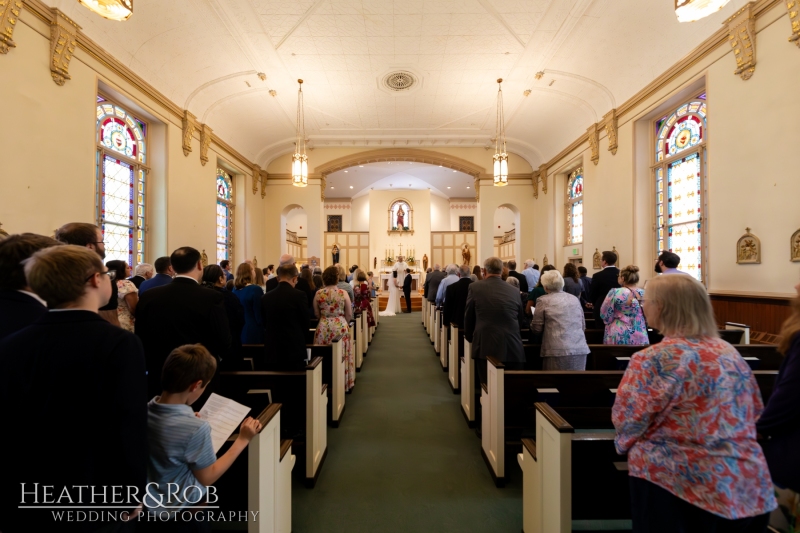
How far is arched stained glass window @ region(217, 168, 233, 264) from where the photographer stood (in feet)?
35.5

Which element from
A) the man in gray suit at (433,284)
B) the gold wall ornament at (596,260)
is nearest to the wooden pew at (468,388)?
the man in gray suit at (433,284)

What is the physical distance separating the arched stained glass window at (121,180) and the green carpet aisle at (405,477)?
15.5 feet

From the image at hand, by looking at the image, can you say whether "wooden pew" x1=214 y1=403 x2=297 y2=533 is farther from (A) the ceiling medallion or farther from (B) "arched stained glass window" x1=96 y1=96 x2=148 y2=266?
(A) the ceiling medallion

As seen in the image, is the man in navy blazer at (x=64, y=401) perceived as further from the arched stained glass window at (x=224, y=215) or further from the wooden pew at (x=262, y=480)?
the arched stained glass window at (x=224, y=215)

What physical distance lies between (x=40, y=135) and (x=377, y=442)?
5021 millimetres

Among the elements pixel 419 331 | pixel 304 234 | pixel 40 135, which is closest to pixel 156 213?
pixel 40 135

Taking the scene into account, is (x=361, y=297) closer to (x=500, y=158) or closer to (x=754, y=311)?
(x=500, y=158)

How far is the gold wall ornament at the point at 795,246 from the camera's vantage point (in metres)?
4.26

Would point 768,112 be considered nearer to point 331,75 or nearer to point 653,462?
point 653,462

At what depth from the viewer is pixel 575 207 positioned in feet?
36.7

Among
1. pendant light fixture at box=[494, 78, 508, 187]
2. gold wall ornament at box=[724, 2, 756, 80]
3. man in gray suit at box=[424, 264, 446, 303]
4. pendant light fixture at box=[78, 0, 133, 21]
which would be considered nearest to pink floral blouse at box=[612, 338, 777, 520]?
pendant light fixture at box=[78, 0, 133, 21]

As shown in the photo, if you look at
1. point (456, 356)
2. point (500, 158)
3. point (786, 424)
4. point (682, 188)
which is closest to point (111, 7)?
point (786, 424)

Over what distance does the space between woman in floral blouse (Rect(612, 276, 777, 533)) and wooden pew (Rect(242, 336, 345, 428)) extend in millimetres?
3066

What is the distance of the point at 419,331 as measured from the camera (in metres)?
9.91
